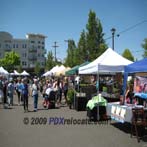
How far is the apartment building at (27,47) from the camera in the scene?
120000 millimetres

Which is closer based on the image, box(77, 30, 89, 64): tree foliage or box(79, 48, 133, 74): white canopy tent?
box(79, 48, 133, 74): white canopy tent

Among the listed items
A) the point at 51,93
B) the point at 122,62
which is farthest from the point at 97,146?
the point at 51,93

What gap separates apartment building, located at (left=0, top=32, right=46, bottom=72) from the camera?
120 metres

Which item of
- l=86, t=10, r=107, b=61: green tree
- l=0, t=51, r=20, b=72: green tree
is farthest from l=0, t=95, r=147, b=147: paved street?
l=0, t=51, r=20, b=72: green tree

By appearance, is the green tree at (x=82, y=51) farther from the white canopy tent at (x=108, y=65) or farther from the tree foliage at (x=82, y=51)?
the white canopy tent at (x=108, y=65)

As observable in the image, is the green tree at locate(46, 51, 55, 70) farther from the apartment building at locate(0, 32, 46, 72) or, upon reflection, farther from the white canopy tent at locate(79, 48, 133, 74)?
the white canopy tent at locate(79, 48, 133, 74)

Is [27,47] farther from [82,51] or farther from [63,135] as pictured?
[63,135]

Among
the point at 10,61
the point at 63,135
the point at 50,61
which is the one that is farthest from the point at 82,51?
the point at 10,61

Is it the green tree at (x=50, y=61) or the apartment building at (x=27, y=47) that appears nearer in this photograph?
the green tree at (x=50, y=61)

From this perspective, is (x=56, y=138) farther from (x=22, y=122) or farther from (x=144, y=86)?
(x=144, y=86)

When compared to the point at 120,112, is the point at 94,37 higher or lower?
higher

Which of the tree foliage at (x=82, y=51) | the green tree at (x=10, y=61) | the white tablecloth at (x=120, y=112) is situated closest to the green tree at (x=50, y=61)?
the green tree at (x=10, y=61)

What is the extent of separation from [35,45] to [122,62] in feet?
382

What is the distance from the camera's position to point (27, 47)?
12750 centimetres
